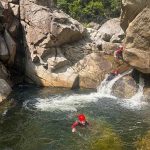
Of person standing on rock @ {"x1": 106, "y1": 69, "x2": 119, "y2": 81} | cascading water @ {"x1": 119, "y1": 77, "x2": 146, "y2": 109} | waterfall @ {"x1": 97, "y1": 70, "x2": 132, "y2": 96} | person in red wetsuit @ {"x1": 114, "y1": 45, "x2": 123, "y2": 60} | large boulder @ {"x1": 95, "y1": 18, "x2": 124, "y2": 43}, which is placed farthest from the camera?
large boulder @ {"x1": 95, "y1": 18, "x2": 124, "y2": 43}

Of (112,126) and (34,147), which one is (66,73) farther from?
(34,147)

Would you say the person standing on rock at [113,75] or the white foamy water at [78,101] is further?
Result: the person standing on rock at [113,75]

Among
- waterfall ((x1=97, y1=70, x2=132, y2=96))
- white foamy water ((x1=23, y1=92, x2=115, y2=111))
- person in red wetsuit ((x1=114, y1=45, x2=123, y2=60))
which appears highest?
person in red wetsuit ((x1=114, y1=45, x2=123, y2=60))

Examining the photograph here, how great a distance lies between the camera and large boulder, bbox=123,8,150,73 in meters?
25.4

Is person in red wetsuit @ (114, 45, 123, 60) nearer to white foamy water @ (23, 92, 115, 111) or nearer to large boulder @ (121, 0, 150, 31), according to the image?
large boulder @ (121, 0, 150, 31)

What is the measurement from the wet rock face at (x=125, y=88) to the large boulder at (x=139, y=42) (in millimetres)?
1821

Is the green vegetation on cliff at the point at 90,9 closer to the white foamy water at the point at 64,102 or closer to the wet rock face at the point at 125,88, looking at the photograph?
the wet rock face at the point at 125,88

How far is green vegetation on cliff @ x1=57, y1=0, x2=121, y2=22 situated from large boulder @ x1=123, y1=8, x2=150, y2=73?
35.0 m

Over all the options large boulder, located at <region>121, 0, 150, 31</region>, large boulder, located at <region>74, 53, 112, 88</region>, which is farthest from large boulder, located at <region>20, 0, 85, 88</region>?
large boulder, located at <region>121, 0, 150, 31</region>

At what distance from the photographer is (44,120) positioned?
2278 centimetres

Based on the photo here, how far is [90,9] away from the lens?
202 feet

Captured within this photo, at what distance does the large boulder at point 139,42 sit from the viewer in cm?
2538

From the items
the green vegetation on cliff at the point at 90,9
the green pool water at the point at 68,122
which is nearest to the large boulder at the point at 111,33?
the green pool water at the point at 68,122

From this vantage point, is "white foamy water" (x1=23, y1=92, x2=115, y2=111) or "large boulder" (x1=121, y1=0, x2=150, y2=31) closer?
"white foamy water" (x1=23, y1=92, x2=115, y2=111)
